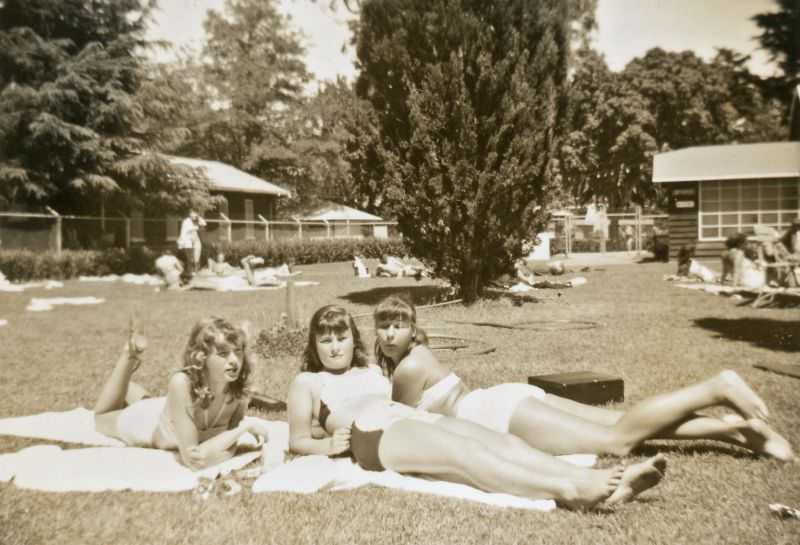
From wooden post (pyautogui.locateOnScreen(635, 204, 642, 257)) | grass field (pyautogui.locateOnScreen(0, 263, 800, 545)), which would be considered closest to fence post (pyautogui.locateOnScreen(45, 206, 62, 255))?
grass field (pyautogui.locateOnScreen(0, 263, 800, 545))

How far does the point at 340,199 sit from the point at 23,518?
2440 centimetres

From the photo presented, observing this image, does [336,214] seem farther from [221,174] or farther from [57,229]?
[57,229]

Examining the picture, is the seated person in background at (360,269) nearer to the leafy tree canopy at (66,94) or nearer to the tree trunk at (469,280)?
the tree trunk at (469,280)

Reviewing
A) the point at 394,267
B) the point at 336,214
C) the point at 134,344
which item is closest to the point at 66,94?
the point at 134,344

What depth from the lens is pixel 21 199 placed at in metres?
4.59

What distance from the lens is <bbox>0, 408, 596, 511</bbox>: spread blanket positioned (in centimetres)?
268

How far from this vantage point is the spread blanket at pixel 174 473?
2.68 m

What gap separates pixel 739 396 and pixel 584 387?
1091 millimetres

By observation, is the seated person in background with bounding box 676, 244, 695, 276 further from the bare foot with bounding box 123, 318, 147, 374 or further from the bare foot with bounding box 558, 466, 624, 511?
the bare foot with bounding box 123, 318, 147, 374

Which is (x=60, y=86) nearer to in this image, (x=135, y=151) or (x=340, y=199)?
(x=135, y=151)

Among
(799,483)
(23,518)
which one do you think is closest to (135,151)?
(23,518)

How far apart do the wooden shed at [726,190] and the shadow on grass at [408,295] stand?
5889mm

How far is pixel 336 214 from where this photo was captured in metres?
24.7

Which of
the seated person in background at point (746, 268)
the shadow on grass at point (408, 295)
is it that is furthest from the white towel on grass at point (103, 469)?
the seated person in background at point (746, 268)
